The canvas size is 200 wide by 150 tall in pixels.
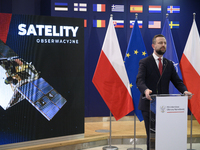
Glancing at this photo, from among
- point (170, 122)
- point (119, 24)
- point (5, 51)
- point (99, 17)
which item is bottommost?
point (170, 122)

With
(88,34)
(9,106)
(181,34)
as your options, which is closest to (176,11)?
(181,34)

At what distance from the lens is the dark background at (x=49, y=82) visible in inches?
157

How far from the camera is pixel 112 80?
14.5 ft

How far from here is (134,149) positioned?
4.43 m

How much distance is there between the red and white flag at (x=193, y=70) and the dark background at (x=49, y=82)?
173 cm

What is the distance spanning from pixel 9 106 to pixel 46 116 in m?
0.59

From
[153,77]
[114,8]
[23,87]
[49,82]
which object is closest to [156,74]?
[153,77]

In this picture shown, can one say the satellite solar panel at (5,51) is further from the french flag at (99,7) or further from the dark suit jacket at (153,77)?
the french flag at (99,7)

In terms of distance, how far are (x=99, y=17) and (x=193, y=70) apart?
94.8 inches

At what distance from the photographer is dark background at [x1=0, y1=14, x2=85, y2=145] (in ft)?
13.1

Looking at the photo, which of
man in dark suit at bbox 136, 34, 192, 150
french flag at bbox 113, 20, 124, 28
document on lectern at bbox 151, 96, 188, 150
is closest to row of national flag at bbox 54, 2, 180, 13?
french flag at bbox 113, 20, 124, 28

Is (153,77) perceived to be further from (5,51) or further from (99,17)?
(99,17)

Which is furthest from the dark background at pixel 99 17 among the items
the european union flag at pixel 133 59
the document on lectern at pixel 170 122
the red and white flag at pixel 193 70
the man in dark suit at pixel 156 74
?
the document on lectern at pixel 170 122

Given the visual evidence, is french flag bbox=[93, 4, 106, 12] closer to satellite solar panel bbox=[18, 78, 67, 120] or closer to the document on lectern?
satellite solar panel bbox=[18, 78, 67, 120]
